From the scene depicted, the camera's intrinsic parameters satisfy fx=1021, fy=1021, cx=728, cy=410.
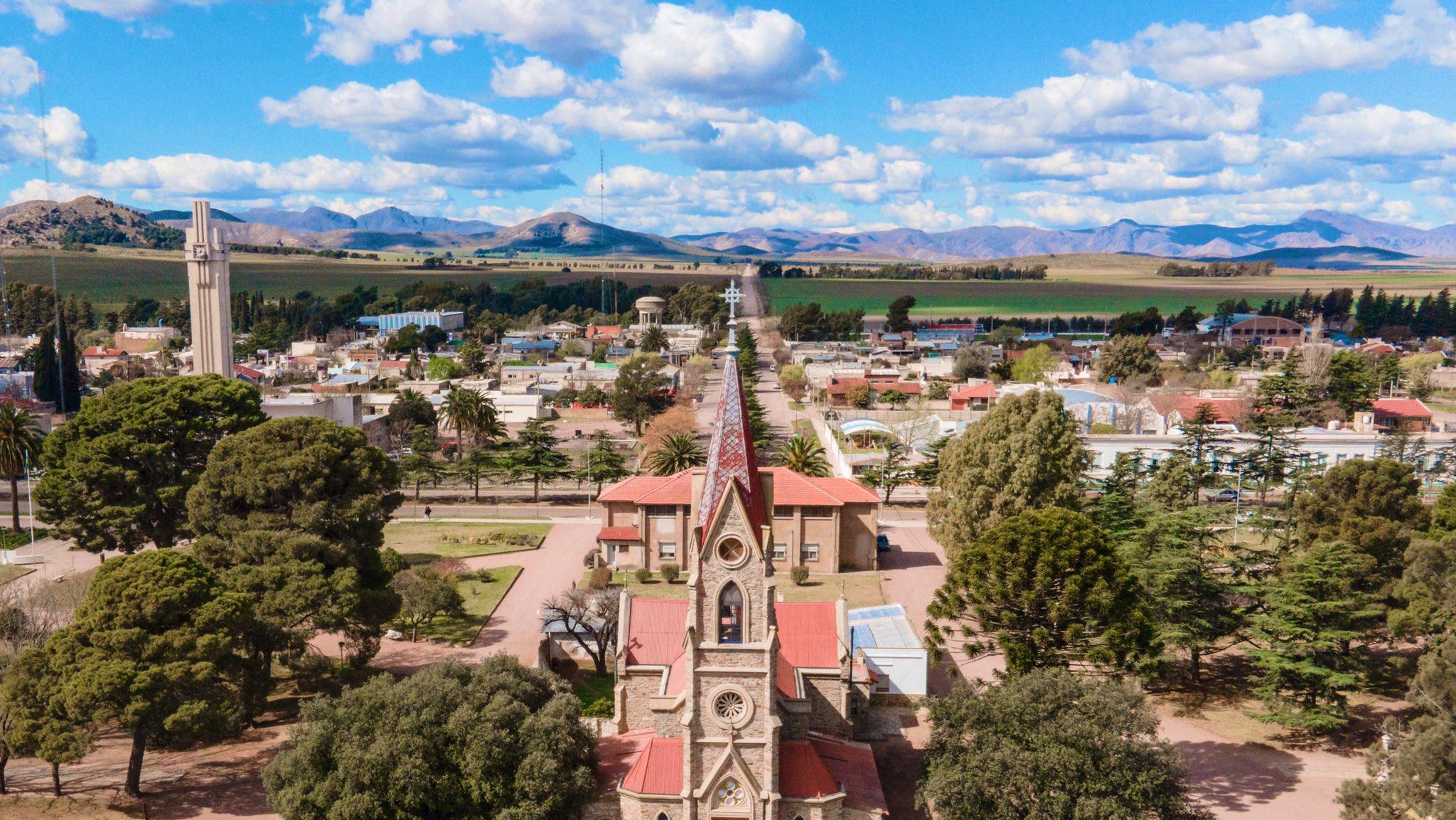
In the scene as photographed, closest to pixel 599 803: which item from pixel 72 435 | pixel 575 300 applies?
pixel 72 435

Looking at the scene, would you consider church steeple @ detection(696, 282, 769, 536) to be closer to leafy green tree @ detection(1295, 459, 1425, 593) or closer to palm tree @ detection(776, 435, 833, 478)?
leafy green tree @ detection(1295, 459, 1425, 593)

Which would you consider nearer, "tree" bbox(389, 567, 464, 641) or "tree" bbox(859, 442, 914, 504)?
"tree" bbox(389, 567, 464, 641)

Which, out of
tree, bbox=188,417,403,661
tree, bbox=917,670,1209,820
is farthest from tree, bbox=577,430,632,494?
tree, bbox=917,670,1209,820

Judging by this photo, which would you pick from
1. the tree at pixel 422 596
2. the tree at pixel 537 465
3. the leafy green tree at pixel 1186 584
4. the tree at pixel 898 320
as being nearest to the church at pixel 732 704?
the leafy green tree at pixel 1186 584

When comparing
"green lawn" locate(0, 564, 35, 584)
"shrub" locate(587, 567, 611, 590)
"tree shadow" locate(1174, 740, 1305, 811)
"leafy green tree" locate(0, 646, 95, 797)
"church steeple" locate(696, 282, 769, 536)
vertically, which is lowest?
"tree shadow" locate(1174, 740, 1305, 811)

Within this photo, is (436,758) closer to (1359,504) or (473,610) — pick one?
(473,610)

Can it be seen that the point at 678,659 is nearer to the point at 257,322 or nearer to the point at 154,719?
the point at 154,719

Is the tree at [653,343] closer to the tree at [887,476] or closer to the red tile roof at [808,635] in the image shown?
the tree at [887,476]
